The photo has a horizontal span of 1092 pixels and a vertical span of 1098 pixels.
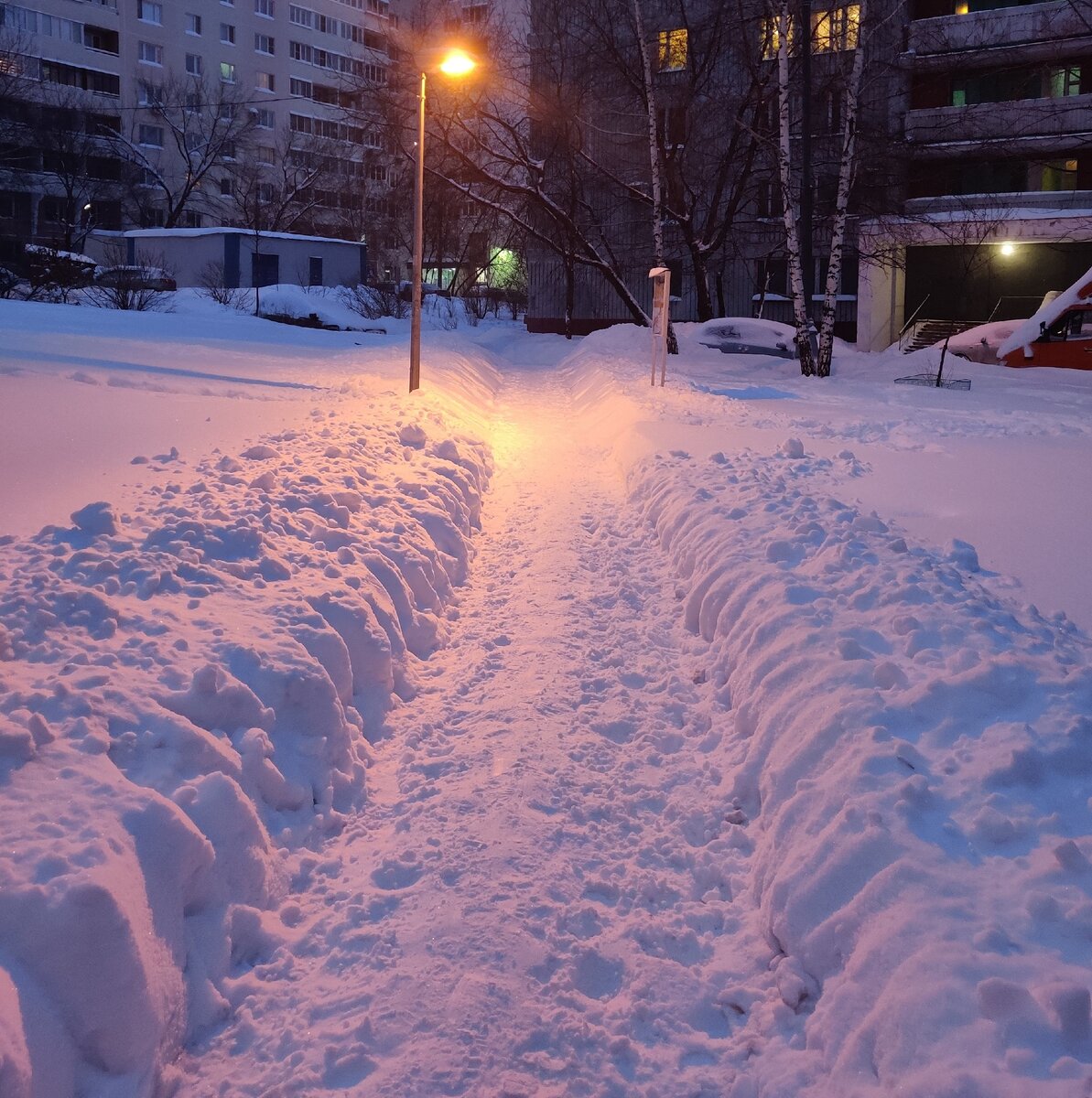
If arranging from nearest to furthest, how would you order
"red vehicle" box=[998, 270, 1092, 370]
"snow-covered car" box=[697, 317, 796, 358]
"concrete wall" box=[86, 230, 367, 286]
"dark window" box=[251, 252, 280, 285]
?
"red vehicle" box=[998, 270, 1092, 370] → "snow-covered car" box=[697, 317, 796, 358] → "concrete wall" box=[86, 230, 367, 286] → "dark window" box=[251, 252, 280, 285]

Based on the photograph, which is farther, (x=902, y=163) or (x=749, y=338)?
(x=902, y=163)

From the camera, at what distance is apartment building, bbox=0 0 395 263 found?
56594 mm

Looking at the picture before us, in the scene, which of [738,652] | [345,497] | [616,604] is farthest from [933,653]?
[345,497]

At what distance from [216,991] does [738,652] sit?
338 cm

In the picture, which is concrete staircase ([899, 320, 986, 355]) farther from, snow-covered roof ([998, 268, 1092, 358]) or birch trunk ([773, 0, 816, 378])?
birch trunk ([773, 0, 816, 378])

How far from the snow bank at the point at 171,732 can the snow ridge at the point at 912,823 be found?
1705mm

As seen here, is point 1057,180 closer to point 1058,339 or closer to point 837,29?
point 837,29

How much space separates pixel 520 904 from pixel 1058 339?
2366 cm

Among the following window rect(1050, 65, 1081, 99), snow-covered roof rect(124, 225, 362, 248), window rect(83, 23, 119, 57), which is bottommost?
snow-covered roof rect(124, 225, 362, 248)

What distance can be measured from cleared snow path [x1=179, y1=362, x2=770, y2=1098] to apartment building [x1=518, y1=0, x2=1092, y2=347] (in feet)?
86.3

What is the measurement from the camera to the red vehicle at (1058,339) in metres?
23.2

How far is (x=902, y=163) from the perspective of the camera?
3994 cm

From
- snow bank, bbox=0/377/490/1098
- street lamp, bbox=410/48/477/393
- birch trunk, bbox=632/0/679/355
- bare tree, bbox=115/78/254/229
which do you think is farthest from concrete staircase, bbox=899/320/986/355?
bare tree, bbox=115/78/254/229

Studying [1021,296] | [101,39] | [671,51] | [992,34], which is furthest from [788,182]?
[101,39]
